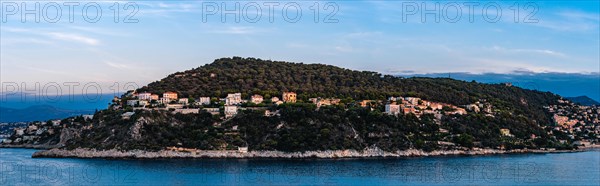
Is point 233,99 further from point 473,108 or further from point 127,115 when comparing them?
point 473,108

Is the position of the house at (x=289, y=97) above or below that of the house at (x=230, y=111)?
above

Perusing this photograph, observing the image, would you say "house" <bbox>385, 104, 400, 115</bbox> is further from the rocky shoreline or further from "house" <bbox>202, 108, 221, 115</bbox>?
"house" <bbox>202, 108, 221, 115</bbox>

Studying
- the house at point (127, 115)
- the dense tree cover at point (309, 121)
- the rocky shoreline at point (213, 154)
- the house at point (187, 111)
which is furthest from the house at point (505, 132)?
the house at point (127, 115)

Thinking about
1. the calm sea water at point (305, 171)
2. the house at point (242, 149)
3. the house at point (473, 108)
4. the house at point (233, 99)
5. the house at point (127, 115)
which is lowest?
the calm sea water at point (305, 171)

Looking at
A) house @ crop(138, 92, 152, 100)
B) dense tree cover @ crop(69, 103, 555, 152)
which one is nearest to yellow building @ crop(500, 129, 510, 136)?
dense tree cover @ crop(69, 103, 555, 152)

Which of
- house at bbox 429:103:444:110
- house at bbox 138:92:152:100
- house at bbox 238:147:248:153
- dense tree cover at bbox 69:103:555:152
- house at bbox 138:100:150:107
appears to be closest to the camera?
house at bbox 238:147:248:153

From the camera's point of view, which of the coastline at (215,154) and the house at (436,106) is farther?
the house at (436,106)

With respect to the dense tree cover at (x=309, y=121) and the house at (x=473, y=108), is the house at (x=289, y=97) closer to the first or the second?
the dense tree cover at (x=309, y=121)

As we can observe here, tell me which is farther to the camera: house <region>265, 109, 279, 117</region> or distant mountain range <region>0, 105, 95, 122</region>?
distant mountain range <region>0, 105, 95, 122</region>
